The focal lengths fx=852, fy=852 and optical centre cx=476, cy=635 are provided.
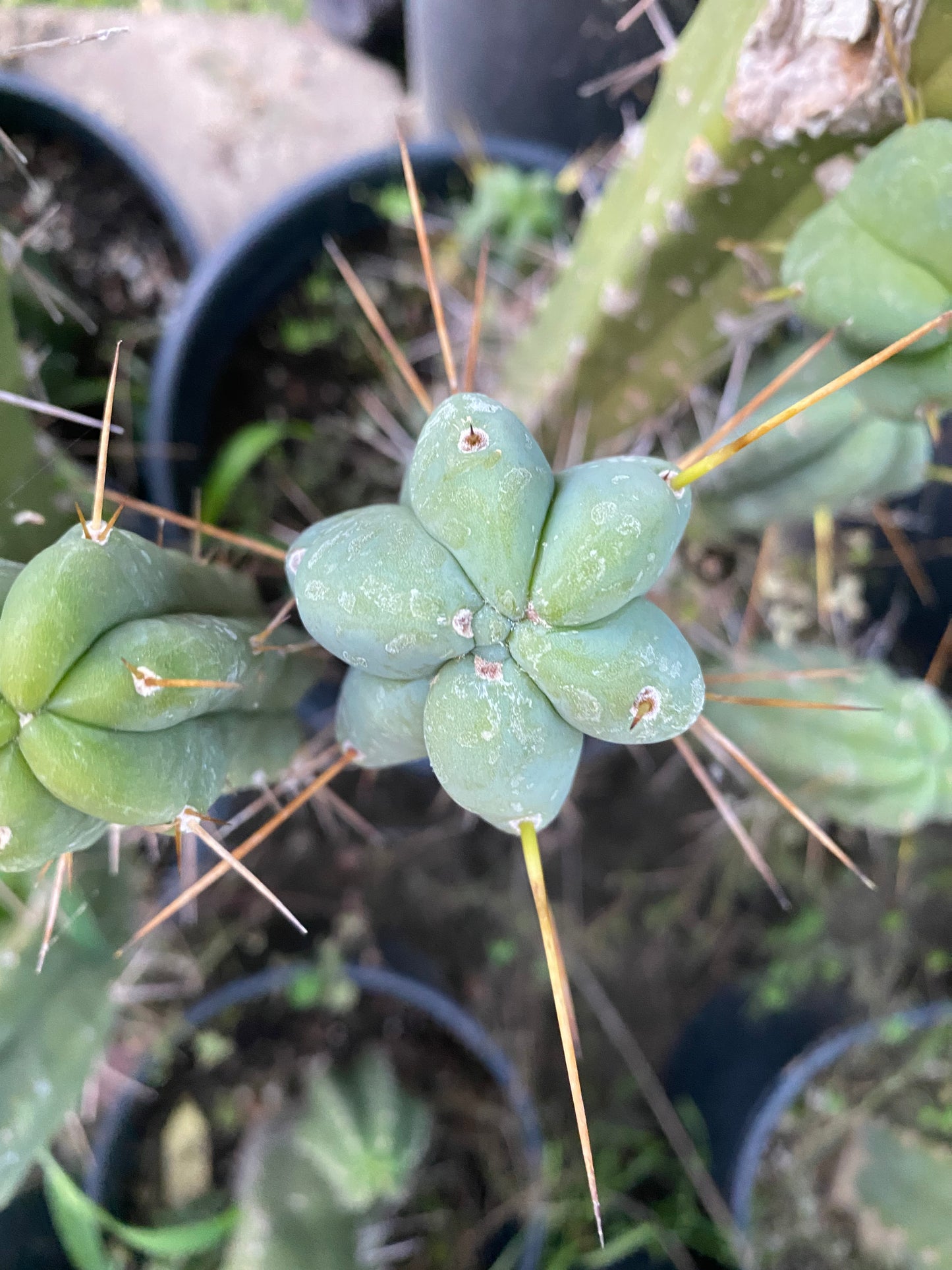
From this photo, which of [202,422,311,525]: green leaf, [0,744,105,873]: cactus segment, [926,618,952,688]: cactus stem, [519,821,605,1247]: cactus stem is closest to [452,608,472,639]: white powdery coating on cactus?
[519,821,605,1247]: cactus stem

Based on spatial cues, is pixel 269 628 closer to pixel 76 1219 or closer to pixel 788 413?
pixel 788 413

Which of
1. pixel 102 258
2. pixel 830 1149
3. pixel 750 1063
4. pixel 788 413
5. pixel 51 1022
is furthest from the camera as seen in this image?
pixel 750 1063

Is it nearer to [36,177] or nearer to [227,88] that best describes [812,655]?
[36,177]

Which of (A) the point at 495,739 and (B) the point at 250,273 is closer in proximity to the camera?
(A) the point at 495,739

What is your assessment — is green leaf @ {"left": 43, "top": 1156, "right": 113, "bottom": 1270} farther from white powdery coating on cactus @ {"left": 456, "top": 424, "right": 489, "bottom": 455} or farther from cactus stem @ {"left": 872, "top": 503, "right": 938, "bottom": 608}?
cactus stem @ {"left": 872, "top": 503, "right": 938, "bottom": 608}

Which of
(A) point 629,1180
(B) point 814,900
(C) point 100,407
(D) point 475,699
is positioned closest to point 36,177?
(C) point 100,407

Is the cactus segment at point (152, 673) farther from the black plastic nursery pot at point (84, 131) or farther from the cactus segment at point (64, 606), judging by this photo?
the black plastic nursery pot at point (84, 131)

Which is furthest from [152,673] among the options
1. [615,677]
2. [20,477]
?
[20,477]
